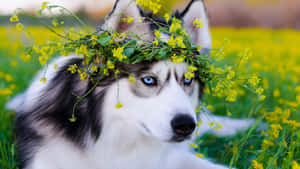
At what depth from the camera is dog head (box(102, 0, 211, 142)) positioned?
5.66ft

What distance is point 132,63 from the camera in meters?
1.83

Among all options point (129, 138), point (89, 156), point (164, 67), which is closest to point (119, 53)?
point (164, 67)

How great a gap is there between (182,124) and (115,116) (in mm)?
542

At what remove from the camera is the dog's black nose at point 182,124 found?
66.7 inches

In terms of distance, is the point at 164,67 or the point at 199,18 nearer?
the point at 164,67

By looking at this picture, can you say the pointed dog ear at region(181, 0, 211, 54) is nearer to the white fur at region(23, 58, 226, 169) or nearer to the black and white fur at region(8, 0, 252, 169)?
the black and white fur at region(8, 0, 252, 169)

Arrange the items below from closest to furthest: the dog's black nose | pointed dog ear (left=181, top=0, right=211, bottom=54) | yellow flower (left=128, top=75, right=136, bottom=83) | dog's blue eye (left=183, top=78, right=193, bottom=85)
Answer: the dog's black nose < yellow flower (left=128, top=75, right=136, bottom=83) < dog's blue eye (left=183, top=78, right=193, bottom=85) < pointed dog ear (left=181, top=0, right=211, bottom=54)

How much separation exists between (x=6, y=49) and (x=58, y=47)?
7095 mm

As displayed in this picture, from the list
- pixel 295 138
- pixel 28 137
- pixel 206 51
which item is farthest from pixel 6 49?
pixel 295 138

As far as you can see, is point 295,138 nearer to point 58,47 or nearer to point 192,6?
point 192,6

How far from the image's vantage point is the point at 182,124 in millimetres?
1701

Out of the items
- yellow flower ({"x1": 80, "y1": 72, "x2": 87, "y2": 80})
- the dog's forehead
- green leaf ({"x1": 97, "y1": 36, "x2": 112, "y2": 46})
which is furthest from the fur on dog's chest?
green leaf ({"x1": 97, "y1": 36, "x2": 112, "y2": 46})

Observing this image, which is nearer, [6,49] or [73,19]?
[73,19]

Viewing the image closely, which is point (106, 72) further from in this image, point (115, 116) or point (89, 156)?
point (89, 156)
